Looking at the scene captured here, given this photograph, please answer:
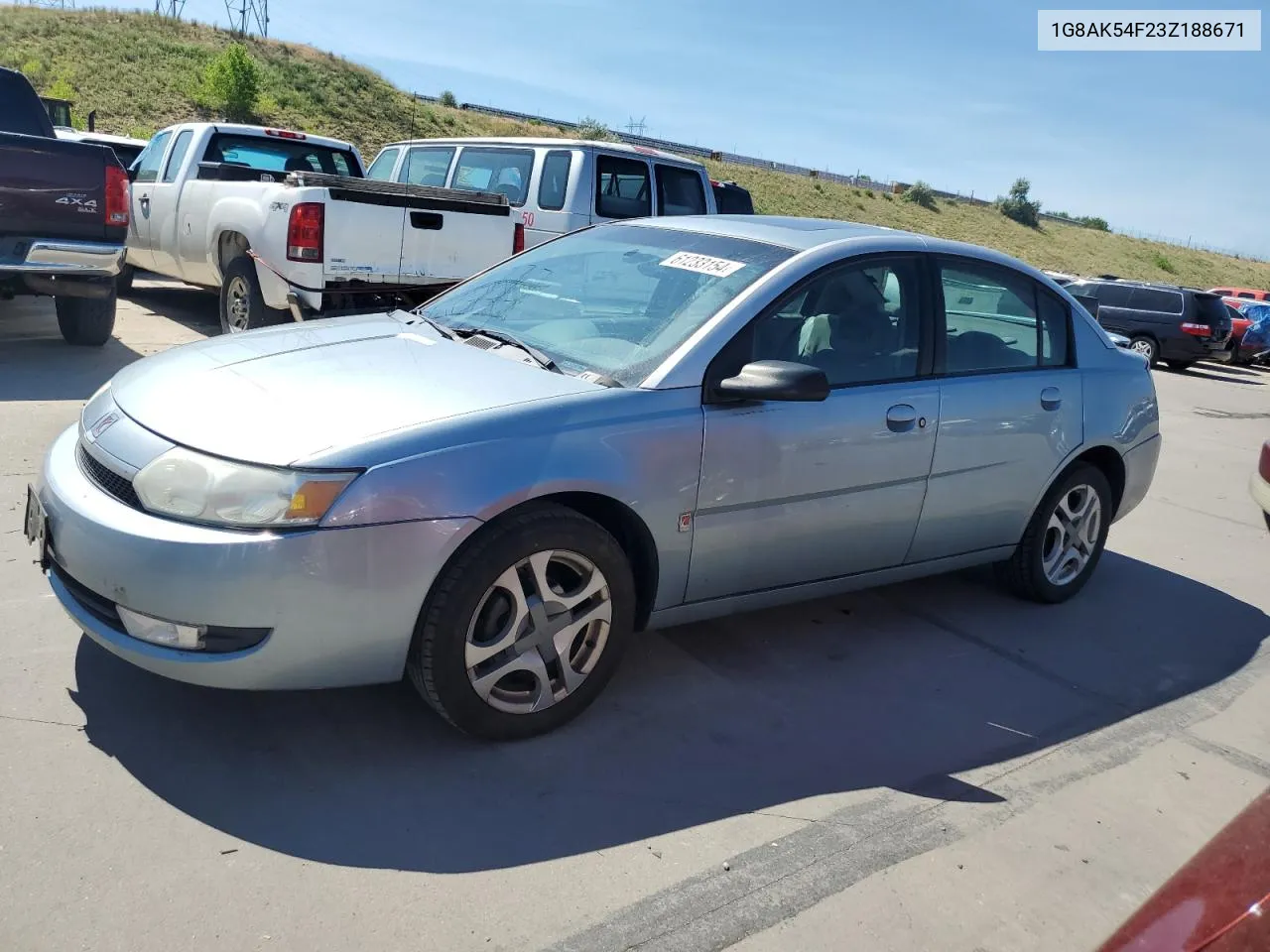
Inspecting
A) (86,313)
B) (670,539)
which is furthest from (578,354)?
(86,313)

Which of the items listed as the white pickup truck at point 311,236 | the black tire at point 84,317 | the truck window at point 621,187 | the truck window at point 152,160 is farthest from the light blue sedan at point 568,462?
the truck window at point 152,160

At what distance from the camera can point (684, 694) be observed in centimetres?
375

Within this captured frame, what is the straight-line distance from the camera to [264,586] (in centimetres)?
276

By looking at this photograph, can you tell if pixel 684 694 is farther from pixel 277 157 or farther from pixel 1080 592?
pixel 277 157

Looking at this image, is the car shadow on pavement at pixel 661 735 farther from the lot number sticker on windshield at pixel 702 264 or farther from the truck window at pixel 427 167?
the truck window at pixel 427 167

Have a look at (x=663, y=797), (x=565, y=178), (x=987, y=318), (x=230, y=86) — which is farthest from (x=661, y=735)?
(x=230, y=86)

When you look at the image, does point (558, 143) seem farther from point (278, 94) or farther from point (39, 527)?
point (278, 94)

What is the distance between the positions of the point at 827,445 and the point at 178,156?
8377 mm

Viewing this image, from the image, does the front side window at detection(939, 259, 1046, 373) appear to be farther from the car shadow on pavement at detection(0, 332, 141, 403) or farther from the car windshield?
the car shadow on pavement at detection(0, 332, 141, 403)

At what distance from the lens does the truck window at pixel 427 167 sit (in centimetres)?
1107

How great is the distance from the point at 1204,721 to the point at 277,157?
929 centimetres

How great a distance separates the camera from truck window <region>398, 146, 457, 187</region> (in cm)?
1107

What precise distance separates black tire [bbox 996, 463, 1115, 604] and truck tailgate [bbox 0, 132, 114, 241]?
21.0 feet

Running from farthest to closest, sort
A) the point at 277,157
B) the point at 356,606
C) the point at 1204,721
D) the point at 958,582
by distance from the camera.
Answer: the point at 277,157
the point at 958,582
the point at 1204,721
the point at 356,606
